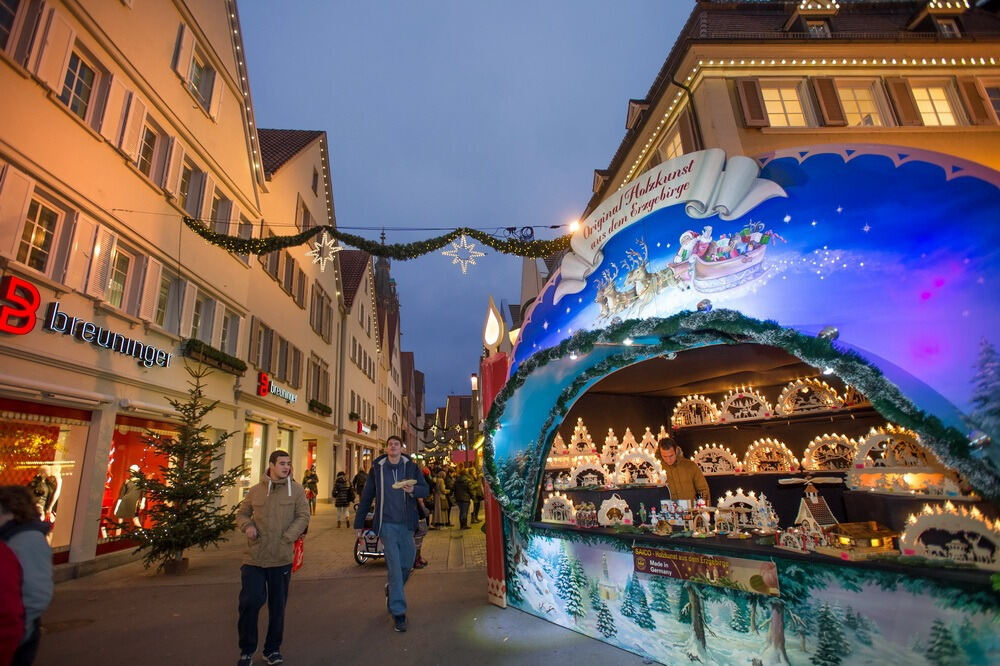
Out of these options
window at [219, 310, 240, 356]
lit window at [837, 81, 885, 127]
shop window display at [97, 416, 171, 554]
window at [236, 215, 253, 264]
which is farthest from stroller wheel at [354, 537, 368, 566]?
lit window at [837, 81, 885, 127]

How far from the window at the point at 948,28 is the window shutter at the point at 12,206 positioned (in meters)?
20.7

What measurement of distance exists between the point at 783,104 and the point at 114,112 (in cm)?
1545

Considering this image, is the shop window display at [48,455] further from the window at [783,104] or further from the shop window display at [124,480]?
the window at [783,104]

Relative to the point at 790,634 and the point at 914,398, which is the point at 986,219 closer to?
the point at 914,398

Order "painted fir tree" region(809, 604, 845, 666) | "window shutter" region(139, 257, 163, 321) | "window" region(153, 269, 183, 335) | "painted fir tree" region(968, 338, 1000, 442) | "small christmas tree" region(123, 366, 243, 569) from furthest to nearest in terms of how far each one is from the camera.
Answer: "window" region(153, 269, 183, 335), "window shutter" region(139, 257, 163, 321), "small christmas tree" region(123, 366, 243, 569), "painted fir tree" region(809, 604, 845, 666), "painted fir tree" region(968, 338, 1000, 442)

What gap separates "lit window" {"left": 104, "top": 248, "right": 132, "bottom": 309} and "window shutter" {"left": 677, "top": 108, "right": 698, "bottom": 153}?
43.2ft

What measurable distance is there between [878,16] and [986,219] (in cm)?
1616

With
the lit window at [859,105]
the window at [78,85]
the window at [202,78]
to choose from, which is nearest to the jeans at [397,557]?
the window at [78,85]

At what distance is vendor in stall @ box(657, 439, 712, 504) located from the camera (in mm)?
6000

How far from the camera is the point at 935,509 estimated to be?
10.6 ft

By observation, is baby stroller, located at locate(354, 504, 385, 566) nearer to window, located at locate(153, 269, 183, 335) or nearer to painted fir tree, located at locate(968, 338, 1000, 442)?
window, located at locate(153, 269, 183, 335)

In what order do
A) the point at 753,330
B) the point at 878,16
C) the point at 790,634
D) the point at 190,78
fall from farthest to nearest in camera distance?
1. the point at 878,16
2. the point at 190,78
3. the point at 753,330
4. the point at 790,634

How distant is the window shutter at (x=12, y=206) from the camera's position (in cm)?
702

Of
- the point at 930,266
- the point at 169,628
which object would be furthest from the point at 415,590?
the point at 930,266
